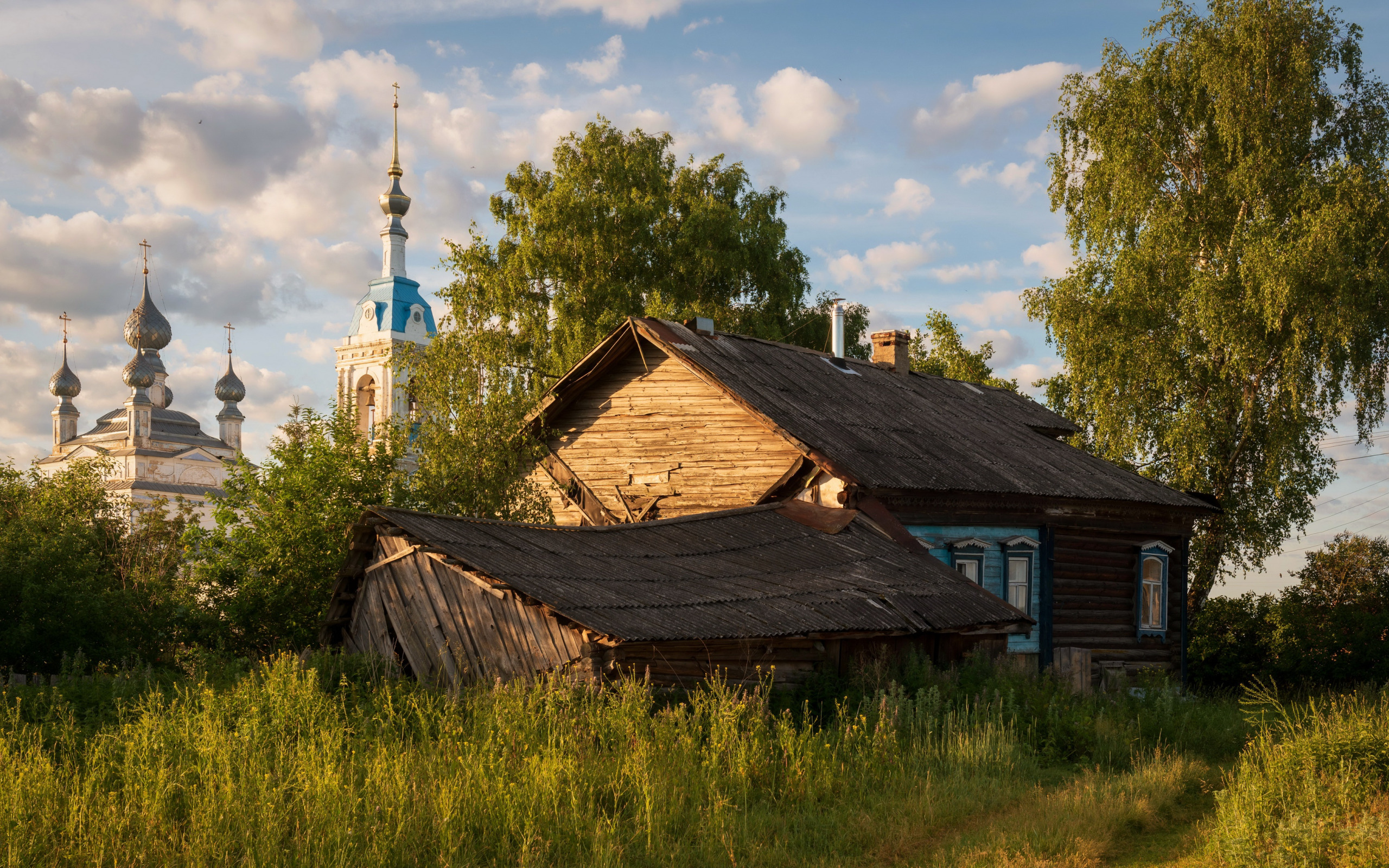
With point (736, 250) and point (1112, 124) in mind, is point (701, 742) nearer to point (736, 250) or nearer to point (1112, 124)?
point (1112, 124)

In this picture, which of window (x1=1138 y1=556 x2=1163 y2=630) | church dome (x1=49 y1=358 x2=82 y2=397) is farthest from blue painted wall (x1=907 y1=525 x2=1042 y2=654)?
church dome (x1=49 y1=358 x2=82 y2=397)

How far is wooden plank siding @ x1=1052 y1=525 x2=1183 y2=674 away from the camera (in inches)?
808

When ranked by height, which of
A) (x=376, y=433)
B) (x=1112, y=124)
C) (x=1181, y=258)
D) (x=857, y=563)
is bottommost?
(x=857, y=563)

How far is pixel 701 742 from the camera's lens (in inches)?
401

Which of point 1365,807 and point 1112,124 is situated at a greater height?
point 1112,124

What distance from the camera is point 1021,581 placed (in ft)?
65.5

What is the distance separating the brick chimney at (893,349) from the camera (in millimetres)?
25234

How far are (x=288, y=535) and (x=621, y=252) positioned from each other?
54.6ft

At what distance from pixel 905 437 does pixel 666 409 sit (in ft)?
13.3

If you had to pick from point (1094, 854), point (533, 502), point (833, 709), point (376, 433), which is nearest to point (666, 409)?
point (533, 502)

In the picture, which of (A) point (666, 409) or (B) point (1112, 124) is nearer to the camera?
(A) point (666, 409)

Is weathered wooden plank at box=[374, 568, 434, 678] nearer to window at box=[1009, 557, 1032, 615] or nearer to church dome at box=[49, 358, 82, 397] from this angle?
window at box=[1009, 557, 1032, 615]

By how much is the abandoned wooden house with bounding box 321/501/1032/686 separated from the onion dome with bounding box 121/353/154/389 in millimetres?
82146

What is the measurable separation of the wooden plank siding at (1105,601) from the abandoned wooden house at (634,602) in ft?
18.7
